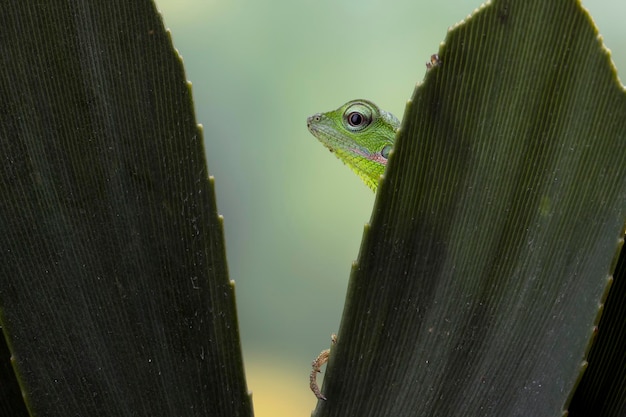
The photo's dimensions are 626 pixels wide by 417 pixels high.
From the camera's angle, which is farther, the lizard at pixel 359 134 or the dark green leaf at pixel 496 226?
the lizard at pixel 359 134

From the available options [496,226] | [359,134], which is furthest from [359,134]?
[496,226]

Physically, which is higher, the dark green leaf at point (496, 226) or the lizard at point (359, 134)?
the lizard at point (359, 134)

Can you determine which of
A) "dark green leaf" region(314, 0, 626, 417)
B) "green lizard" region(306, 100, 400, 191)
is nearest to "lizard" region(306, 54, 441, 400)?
"green lizard" region(306, 100, 400, 191)

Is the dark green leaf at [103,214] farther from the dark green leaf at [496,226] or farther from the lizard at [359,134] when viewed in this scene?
the lizard at [359,134]

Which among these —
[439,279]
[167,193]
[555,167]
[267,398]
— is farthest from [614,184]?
[267,398]

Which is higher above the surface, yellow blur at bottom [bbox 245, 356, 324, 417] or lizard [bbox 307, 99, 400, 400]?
lizard [bbox 307, 99, 400, 400]

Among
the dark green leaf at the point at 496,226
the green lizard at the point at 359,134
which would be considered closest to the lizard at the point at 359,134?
the green lizard at the point at 359,134

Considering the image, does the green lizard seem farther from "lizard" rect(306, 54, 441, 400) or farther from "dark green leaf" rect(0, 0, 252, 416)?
"dark green leaf" rect(0, 0, 252, 416)

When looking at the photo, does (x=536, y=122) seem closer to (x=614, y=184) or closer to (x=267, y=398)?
(x=614, y=184)
